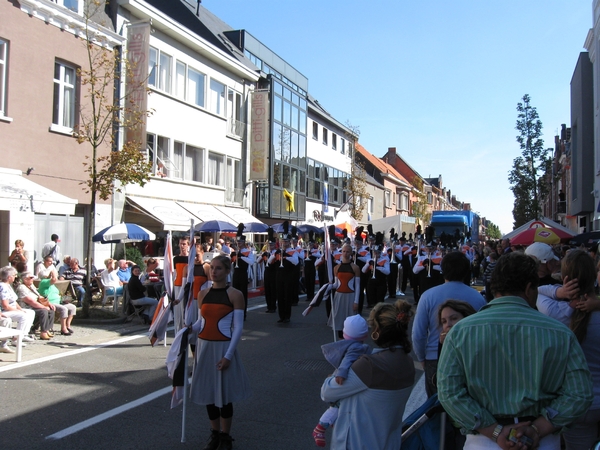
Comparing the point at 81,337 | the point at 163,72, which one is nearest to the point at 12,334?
the point at 81,337

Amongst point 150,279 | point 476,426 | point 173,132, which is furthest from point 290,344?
point 173,132

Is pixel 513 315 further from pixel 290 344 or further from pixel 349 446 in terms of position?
pixel 290 344

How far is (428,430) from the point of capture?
3.25 metres

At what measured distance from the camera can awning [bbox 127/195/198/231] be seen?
66.7ft

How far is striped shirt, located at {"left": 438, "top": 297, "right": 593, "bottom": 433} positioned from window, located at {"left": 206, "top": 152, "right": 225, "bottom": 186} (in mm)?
24291

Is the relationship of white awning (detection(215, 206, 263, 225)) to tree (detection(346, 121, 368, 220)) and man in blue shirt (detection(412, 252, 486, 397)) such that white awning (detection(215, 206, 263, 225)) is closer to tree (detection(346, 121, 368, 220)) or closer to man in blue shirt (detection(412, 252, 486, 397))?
tree (detection(346, 121, 368, 220))

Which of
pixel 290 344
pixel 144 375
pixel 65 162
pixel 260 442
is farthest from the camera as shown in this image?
pixel 65 162

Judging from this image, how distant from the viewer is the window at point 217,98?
26453mm

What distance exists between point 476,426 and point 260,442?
3227 millimetres

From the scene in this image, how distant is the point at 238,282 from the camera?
12.6 metres

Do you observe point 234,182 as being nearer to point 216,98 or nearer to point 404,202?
point 216,98

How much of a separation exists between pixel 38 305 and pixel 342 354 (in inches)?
325

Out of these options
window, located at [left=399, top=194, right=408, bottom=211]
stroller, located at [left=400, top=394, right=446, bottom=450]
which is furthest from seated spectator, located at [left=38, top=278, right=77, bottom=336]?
window, located at [left=399, top=194, right=408, bottom=211]

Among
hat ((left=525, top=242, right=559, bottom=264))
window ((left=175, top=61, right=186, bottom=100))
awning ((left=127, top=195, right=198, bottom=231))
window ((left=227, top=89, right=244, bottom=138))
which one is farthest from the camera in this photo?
window ((left=227, top=89, right=244, bottom=138))
